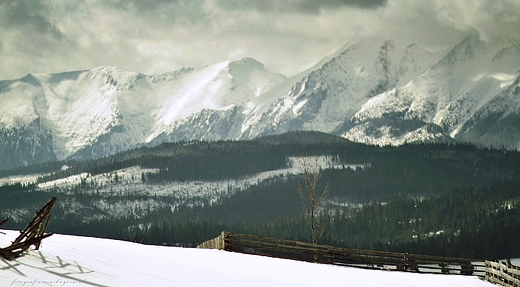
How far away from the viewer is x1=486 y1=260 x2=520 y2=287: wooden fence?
1558 inches

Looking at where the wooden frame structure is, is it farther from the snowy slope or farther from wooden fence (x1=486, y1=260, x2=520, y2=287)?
wooden fence (x1=486, y1=260, x2=520, y2=287)

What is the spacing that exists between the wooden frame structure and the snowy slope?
1.39 feet

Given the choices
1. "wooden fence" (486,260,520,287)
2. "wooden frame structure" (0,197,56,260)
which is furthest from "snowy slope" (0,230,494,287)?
"wooden fence" (486,260,520,287)

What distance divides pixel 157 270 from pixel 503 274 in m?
21.4

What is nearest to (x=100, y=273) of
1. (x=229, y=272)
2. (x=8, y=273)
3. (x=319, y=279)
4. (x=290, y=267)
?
(x=8, y=273)

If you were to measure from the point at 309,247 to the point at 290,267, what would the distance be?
23.7 feet

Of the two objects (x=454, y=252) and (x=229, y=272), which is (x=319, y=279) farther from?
(x=454, y=252)

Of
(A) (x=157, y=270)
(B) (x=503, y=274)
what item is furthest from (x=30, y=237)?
(B) (x=503, y=274)

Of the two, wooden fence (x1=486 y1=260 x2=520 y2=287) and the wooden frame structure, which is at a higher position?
the wooden frame structure

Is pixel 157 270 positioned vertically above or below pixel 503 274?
above

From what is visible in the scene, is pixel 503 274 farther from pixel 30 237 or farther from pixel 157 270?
pixel 30 237

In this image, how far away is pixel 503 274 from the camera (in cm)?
4338

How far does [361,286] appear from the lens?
119ft

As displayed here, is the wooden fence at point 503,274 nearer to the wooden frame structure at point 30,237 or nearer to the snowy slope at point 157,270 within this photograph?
the snowy slope at point 157,270
